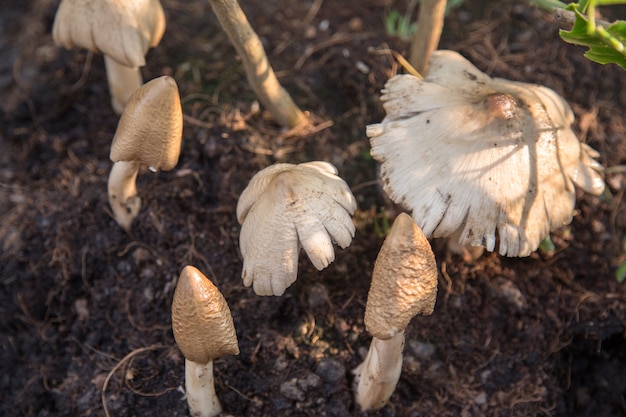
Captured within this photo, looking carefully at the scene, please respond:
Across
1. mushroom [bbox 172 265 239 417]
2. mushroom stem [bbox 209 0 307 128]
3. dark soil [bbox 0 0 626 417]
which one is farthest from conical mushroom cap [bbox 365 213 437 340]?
mushroom stem [bbox 209 0 307 128]

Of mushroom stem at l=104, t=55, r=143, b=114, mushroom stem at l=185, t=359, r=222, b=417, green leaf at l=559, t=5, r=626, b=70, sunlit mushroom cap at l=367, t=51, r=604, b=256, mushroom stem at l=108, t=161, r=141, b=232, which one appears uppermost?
green leaf at l=559, t=5, r=626, b=70

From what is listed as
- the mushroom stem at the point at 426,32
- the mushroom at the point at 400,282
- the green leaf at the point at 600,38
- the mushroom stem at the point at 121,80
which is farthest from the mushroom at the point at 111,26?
the green leaf at the point at 600,38

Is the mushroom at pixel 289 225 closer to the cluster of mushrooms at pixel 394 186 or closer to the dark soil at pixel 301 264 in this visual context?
the cluster of mushrooms at pixel 394 186

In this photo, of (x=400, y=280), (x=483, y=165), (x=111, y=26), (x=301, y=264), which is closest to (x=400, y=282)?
(x=400, y=280)

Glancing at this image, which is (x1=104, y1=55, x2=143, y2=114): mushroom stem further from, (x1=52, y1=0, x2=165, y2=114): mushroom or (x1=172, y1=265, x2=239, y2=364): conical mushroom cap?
(x1=172, y1=265, x2=239, y2=364): conical mushroom cap

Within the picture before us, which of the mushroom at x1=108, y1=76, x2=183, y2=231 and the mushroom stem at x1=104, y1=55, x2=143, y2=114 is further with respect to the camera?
the mushroom stem at x1=104, y1=55, x2=143, y2=114

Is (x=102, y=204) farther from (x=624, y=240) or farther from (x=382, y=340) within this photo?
(x=624, y=240)

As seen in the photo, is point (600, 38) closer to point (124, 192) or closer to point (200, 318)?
point (200, 318)
